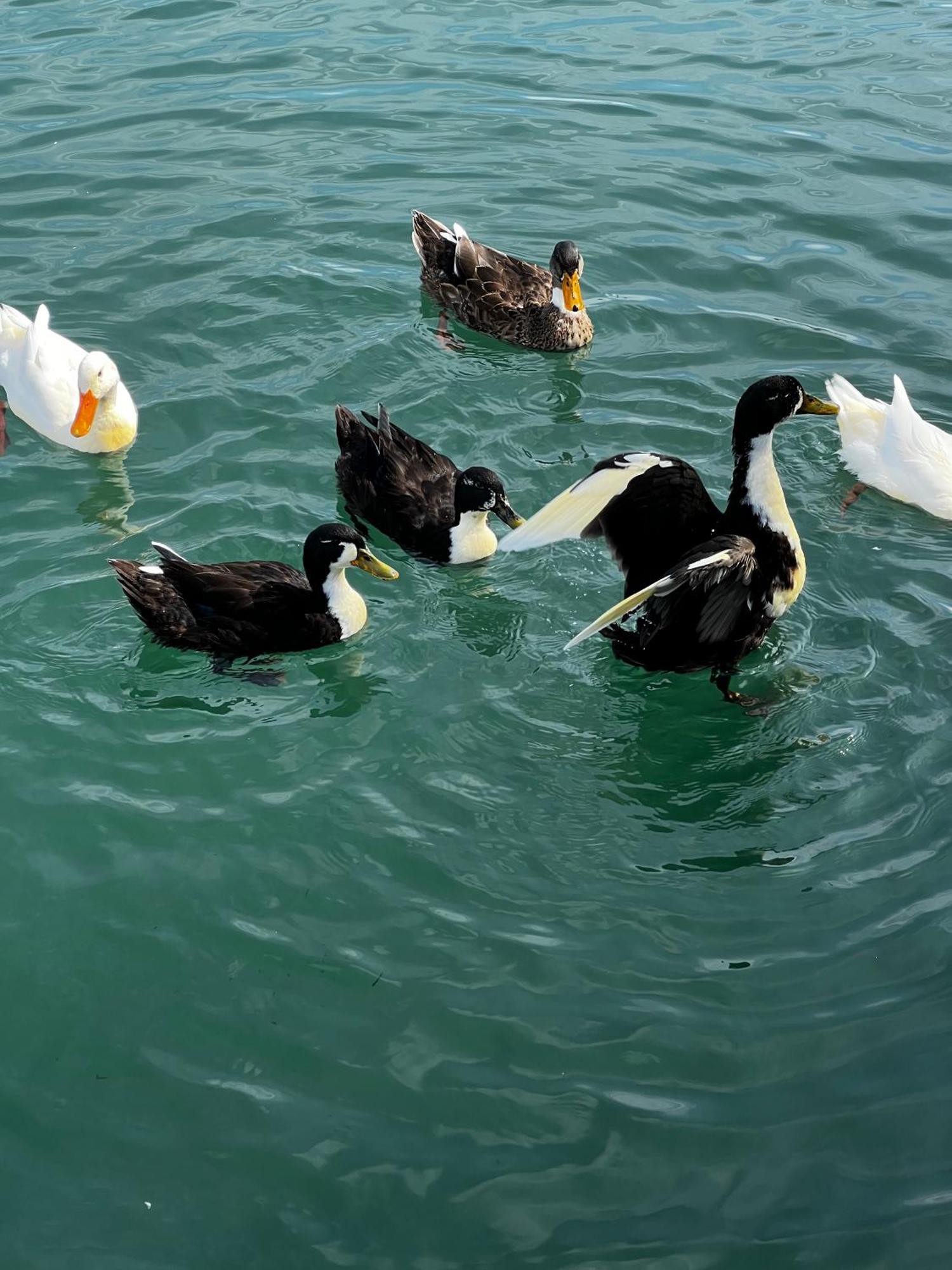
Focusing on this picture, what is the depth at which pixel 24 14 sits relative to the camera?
48.0 ft

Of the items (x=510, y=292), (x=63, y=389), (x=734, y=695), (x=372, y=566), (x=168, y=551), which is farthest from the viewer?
(x=510, y=292)

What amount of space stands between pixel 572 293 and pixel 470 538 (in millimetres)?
2683

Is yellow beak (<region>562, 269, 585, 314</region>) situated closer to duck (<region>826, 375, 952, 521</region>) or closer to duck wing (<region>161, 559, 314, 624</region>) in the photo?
duck (<region>826, 375, 952, 521</region>)

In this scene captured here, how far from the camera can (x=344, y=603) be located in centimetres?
631

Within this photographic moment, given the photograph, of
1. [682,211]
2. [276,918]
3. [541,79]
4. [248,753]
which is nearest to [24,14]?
[541,79]

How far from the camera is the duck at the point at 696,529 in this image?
587cm

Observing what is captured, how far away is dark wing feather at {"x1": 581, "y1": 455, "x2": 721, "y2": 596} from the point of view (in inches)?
234

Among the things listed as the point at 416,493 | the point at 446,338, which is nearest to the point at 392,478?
the point at 416,493

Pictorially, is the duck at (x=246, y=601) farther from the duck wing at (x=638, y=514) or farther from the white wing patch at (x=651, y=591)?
the white wing patch at (x=651, y=591)

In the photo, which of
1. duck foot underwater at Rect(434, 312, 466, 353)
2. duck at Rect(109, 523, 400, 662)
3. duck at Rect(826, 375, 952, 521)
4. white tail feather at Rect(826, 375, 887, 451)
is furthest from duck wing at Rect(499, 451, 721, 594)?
duck foot underwater at Rect(434, 312, 466, 353)

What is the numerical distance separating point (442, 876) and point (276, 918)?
25.1 inches

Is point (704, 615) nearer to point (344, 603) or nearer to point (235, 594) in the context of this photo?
point (344, 603)

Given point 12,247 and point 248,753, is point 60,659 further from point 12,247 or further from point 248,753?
point 12,247

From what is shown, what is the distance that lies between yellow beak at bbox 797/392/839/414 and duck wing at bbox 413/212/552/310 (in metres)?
3.38
